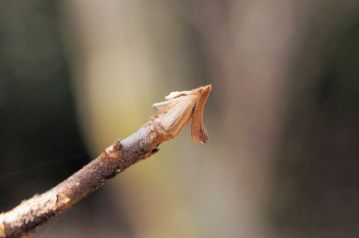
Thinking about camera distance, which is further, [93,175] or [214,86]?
[214,86]

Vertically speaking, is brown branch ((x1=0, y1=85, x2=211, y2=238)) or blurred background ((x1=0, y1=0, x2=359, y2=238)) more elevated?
brown branch ((x1=0, y1=85, x2=211, y2=238))

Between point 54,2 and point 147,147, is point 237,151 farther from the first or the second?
point 147,147

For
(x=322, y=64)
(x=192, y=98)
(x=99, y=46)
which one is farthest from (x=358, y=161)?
(x=192, y=98)

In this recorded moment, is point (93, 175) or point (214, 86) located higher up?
point (93, 175)

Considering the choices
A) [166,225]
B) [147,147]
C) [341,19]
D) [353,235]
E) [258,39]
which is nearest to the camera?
[147,147]

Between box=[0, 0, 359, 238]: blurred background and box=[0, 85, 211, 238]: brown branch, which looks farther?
box=[0, 0, 359, 238]: blurred background
